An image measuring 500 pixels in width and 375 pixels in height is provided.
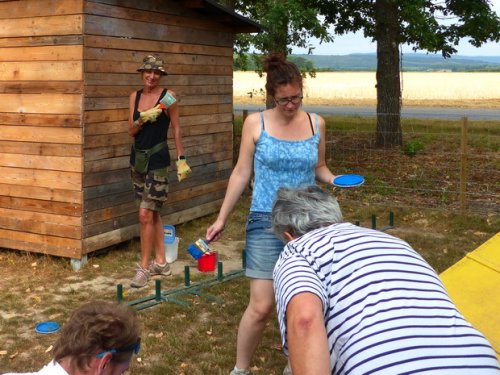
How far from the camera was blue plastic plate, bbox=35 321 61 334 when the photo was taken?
16.6 feet

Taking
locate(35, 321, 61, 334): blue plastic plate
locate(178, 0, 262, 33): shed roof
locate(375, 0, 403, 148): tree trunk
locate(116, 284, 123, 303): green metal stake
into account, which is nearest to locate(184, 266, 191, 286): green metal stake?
locate(116, 284, 123, 303): green metal stake

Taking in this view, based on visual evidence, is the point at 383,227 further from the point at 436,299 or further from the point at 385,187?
the point at 436,299

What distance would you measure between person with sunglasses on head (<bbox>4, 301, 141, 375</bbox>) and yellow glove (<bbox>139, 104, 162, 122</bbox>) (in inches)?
162

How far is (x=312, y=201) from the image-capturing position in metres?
2.48

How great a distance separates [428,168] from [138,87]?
651 centimetres

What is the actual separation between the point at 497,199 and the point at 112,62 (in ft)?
19.8

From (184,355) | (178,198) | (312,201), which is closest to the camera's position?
(312,201)

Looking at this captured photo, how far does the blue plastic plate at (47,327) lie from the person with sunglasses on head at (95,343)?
320 cm

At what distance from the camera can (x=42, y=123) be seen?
667 centimetres

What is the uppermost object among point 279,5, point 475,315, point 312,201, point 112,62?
point 279,5

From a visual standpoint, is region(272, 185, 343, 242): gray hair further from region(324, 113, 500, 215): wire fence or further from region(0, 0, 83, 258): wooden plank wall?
region(324, 113, 500, 215): wire fence

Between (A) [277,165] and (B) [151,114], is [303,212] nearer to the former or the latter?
(A) [277,165]

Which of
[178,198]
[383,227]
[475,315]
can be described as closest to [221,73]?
[178,198]

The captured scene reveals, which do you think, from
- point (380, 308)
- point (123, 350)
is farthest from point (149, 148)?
point (380, 308)
